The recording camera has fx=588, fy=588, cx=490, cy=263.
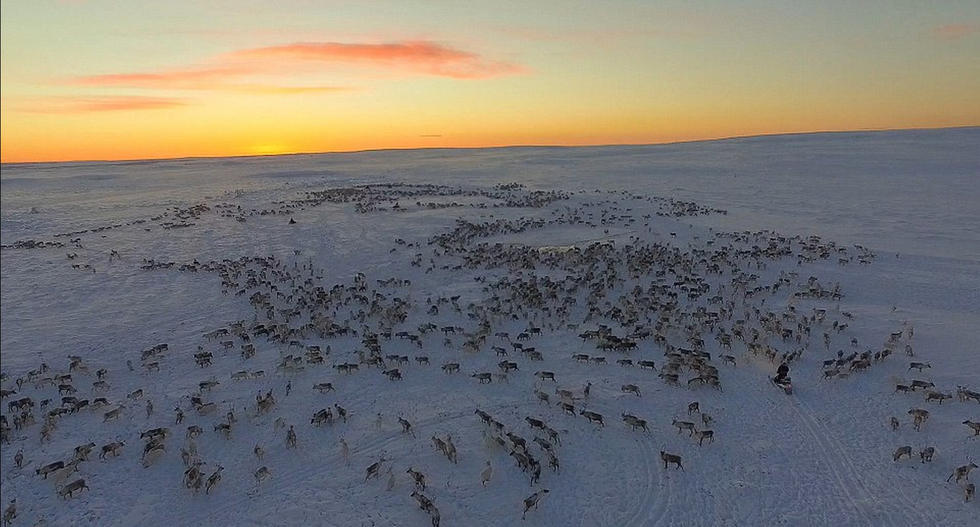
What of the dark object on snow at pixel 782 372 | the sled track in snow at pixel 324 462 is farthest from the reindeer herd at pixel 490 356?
the dark object on snow at pixel 782 372

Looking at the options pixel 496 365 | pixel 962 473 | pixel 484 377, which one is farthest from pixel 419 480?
pixel 962 473

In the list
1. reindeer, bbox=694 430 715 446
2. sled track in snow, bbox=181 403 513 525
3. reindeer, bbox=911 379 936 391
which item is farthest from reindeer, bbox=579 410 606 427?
reindeer, bbox=911 379 936 391

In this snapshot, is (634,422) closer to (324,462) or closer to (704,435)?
(704,435)

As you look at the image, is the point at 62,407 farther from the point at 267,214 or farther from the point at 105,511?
the point at 267,214

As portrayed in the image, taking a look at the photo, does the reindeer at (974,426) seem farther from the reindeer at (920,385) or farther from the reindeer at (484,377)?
the reindeer at (484,377)

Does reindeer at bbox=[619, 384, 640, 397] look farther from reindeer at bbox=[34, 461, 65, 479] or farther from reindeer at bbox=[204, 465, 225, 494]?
reindeer at bbox=[34, 461, 65, 479]

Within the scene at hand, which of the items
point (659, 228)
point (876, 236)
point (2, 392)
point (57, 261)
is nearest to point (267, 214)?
point (57, 261)

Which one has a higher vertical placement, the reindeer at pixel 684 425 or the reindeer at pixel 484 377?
the reindeer at pixel 484 377
